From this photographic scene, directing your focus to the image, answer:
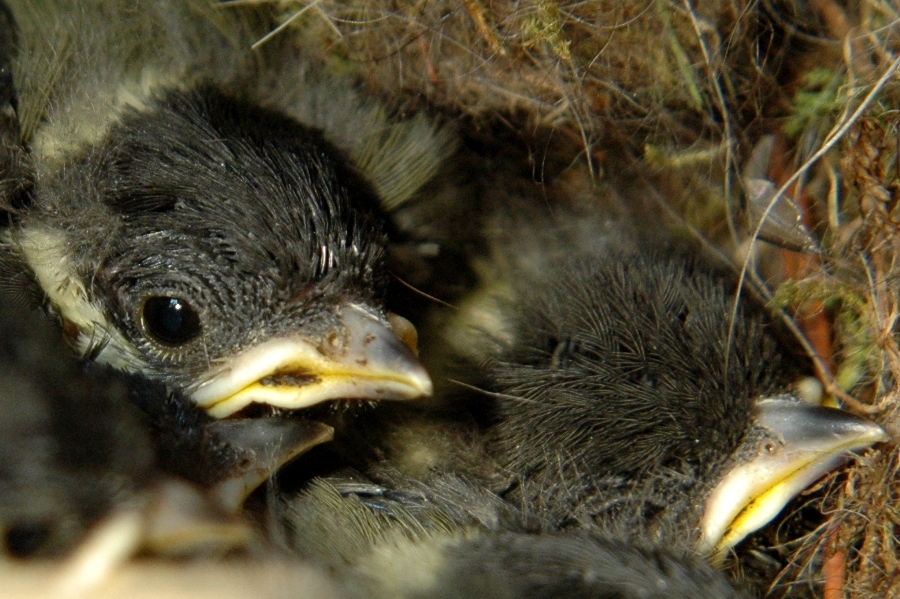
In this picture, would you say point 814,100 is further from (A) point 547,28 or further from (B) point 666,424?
(B) point 666,424

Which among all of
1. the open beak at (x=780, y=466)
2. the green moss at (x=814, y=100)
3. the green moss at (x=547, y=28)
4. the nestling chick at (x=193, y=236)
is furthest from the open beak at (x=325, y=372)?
the green moss at (x=814, y=100)

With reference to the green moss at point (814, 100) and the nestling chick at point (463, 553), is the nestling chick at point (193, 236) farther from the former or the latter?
the green moss at point (814, 100)

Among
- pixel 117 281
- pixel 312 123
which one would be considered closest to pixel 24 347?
pixel 117 281

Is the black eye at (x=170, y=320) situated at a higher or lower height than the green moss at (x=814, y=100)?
lower

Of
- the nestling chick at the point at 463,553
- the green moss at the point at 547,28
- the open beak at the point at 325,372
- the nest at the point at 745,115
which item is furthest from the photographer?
the green moss at the point at 547,28

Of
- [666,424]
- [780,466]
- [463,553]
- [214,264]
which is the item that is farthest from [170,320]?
[780,466]

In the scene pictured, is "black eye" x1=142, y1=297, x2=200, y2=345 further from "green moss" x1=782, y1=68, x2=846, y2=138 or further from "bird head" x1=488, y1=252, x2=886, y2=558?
"green moss" x1=782, y1=68, x2=846, y2=138

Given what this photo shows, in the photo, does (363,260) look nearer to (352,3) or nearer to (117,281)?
(117,281)

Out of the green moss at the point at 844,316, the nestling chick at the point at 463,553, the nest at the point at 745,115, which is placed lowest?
the nestling chick at the point at 463,553
